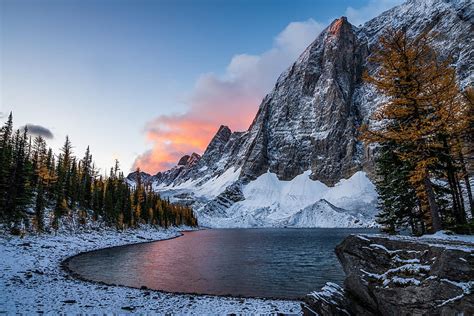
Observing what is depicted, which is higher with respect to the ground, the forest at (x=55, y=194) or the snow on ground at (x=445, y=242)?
the forest at (x=55, y=194)

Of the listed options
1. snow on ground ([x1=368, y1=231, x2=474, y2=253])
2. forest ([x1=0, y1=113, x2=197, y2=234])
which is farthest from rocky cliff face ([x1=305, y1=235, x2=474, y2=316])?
forest ([x1=0, y1=113, x2=197, y2=234])

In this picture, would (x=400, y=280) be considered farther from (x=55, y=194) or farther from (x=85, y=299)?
(x=55, y=194)

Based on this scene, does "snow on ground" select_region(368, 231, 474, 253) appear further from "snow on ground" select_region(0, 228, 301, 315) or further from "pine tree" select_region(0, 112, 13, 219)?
"pine tree" select_region(0, 112, 13, 219)

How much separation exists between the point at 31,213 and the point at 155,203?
78.9 metres

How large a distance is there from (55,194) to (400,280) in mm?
82044

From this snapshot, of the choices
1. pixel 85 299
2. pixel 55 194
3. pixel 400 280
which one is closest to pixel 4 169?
pixel 55 194

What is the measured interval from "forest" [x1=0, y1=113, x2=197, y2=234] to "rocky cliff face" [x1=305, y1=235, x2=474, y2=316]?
1908 inches

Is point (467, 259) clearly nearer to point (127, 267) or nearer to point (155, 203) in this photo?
point (127, 267)

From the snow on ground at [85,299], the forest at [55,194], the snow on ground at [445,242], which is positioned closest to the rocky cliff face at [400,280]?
the snow on ground at [445,242]

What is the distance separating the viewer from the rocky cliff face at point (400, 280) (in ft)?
29.9

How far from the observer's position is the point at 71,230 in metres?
61.3

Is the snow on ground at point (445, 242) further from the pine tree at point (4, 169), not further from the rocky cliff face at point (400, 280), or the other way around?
the pine tree at point (4, 169)

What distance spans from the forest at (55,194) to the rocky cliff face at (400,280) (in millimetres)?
48451

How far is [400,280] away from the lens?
1063 cm
